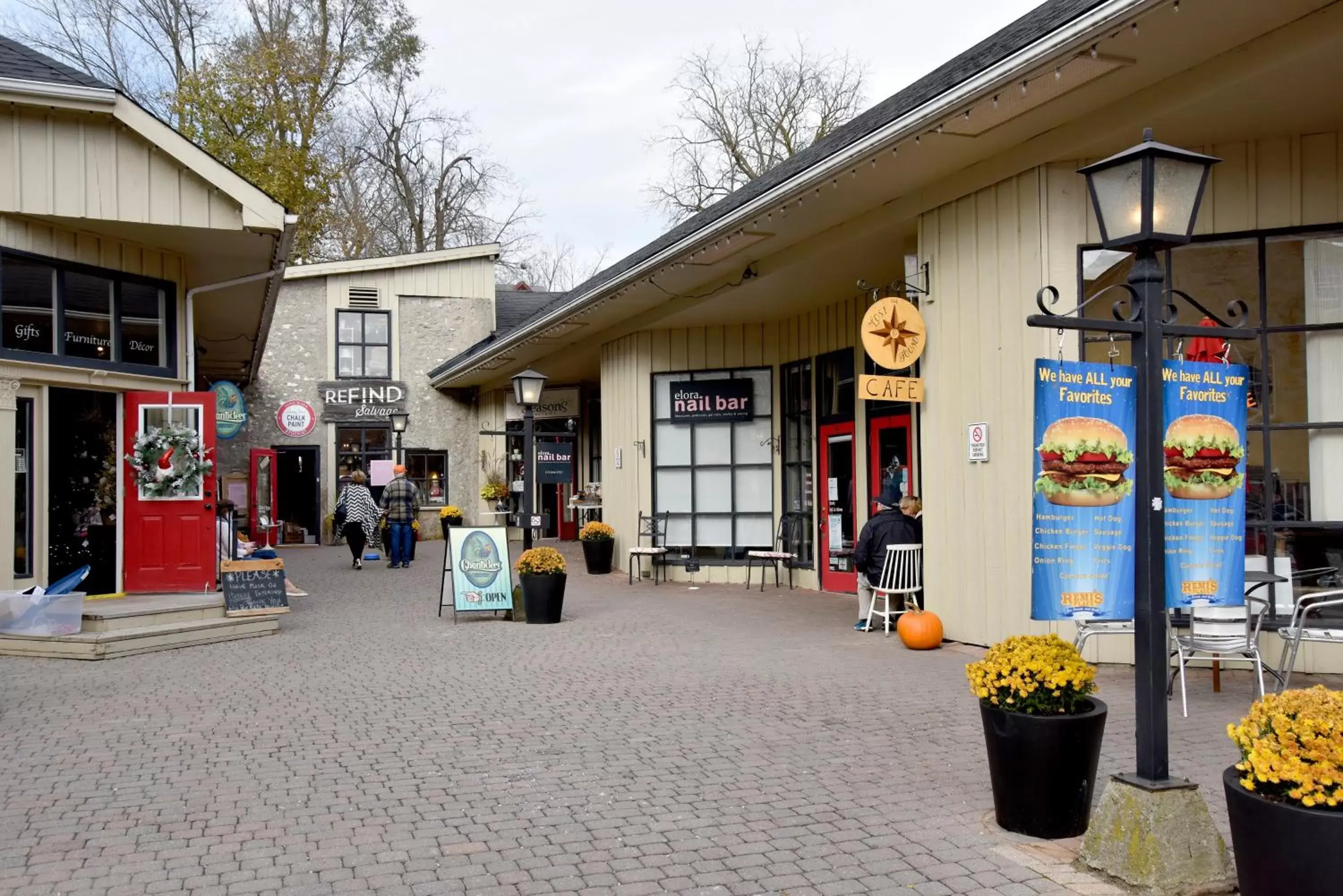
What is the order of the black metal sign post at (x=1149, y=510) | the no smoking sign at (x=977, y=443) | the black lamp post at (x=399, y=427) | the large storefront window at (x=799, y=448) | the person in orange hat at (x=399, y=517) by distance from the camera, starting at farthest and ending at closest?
the black lamp post at (x=399, y=427) < the person in orange hat at (x=399, y=517) < the large storefront window at (x=799, y=448) < the no smoking sign at (x=977, y=443) < the black metal sign post at (x=1149, y=510)

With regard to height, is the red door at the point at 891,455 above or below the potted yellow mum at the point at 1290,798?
above

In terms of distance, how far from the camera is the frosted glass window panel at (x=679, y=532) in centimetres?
1588

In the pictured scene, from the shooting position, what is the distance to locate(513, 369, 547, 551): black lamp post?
1148 cm

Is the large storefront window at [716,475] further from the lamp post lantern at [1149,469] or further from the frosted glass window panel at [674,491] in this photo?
the lamp post lantern at [1149,469]

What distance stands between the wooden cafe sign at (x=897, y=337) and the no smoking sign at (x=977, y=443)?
29.2 inches

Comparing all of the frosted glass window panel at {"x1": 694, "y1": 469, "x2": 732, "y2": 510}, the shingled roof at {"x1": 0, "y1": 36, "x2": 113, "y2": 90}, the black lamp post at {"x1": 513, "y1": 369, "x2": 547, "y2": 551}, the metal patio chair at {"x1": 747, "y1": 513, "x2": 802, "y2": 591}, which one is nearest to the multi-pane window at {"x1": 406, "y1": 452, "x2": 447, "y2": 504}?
the frosted glass window panel at {"x1": 694, "y1": 469, "x2": 732, "y2": 510}

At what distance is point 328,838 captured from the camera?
460 cm

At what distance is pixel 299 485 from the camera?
25.0 meters

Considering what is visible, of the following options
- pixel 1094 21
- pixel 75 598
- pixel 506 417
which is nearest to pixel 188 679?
pixel 75 598

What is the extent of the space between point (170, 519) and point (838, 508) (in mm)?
7708

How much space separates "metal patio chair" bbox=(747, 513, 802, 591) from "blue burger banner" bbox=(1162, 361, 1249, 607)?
9.89 m

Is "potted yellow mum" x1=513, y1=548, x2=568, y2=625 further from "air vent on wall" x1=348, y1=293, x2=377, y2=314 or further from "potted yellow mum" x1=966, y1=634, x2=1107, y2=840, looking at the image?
"air vent on wall" x1=348, y1=293, x2=377, y2=314

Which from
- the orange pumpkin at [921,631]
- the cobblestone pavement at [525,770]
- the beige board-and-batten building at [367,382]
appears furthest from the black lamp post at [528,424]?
the beige board-and-batten building at [367,382]

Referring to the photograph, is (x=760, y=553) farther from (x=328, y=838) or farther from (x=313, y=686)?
(x=328, y=838)
